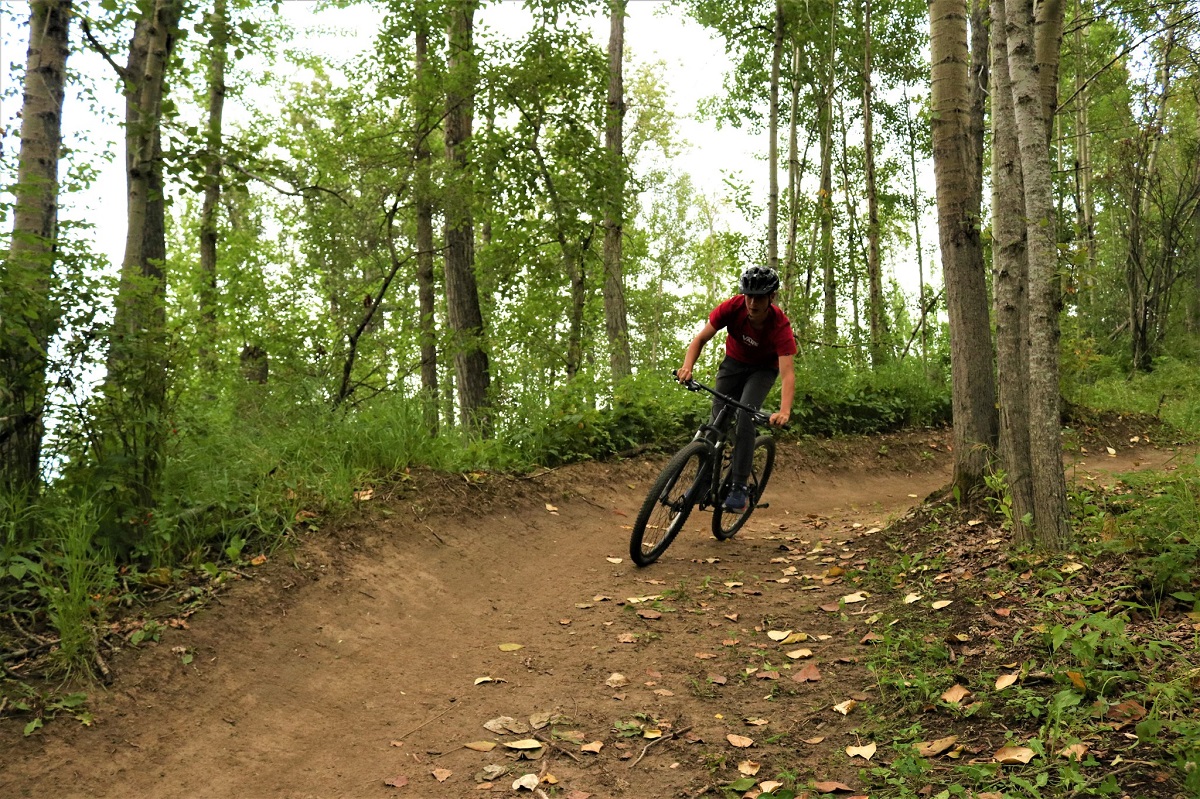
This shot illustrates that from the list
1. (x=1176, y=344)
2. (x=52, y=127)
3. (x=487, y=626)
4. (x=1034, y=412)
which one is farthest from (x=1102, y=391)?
(x=52, y=127)

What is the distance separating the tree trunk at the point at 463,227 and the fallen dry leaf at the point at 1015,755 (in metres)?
6.54

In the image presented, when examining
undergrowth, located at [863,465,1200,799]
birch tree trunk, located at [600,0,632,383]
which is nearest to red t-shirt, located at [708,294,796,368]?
undergrowth, located at [863,465,1200,799]

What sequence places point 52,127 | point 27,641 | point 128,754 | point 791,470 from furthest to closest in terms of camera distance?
point 791,470 < point 52,127 < point 27,641 < point 128,754

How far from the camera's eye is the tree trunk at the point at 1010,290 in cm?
574

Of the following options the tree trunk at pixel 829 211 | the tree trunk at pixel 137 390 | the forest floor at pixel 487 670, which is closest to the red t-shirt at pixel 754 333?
the forest floor at pixel 487 670

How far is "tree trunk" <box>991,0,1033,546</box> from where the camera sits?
→ 574 centimetres

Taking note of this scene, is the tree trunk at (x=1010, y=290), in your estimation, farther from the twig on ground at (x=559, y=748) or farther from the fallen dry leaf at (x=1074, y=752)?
the twig on ground at (x=559, y=748)

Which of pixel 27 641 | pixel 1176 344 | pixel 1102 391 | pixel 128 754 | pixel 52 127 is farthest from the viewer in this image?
pixel 1176 344

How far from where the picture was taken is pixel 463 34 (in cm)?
1112

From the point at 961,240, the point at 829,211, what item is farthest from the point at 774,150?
the point at 961,240

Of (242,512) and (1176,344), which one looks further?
(1176,344)

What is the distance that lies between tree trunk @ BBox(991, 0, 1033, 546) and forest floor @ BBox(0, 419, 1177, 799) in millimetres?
599

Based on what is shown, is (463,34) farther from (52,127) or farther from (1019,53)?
(1019,53)

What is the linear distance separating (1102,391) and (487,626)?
13908mm
